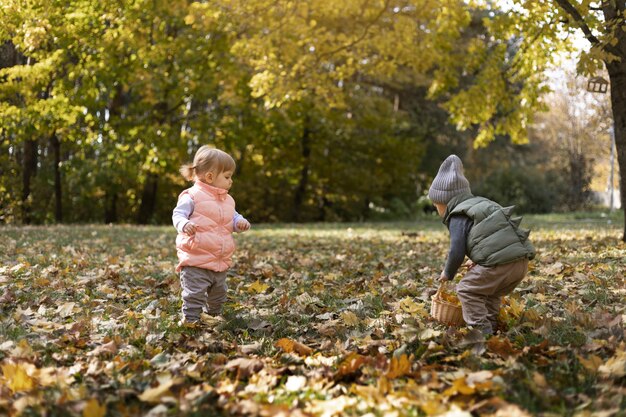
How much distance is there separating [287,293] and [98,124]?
15.0 m

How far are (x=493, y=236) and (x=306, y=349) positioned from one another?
138 centimetres

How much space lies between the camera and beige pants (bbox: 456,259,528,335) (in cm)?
390

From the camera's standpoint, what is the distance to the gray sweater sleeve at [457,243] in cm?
398

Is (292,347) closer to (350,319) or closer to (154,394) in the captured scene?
(350,319)

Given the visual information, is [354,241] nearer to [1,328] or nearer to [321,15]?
[321,15]

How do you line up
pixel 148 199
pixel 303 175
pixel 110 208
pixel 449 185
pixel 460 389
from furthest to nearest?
pixel 303 175 < pixel 110 208 < pixel 148 199 < pixel 449 185 < pixel 460 389

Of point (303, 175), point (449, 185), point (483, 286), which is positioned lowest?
point (483, 286)

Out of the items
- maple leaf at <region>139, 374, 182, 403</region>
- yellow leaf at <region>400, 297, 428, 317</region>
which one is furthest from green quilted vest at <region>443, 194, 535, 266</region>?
maple leaf at <region>139, 374, 182, 403</region>

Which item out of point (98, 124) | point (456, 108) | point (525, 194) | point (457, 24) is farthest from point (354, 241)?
point (525, 194)

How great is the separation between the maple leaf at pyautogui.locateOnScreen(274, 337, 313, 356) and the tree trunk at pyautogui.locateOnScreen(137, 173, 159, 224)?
17426 millimetres

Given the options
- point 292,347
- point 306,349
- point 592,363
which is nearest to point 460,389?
point 592,363

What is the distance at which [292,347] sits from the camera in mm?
3637

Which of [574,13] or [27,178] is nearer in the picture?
[574,13]

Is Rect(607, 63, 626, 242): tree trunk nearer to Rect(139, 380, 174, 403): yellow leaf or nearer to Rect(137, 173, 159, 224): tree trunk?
Rect(139, 380, 174, 403): yellow leaf
